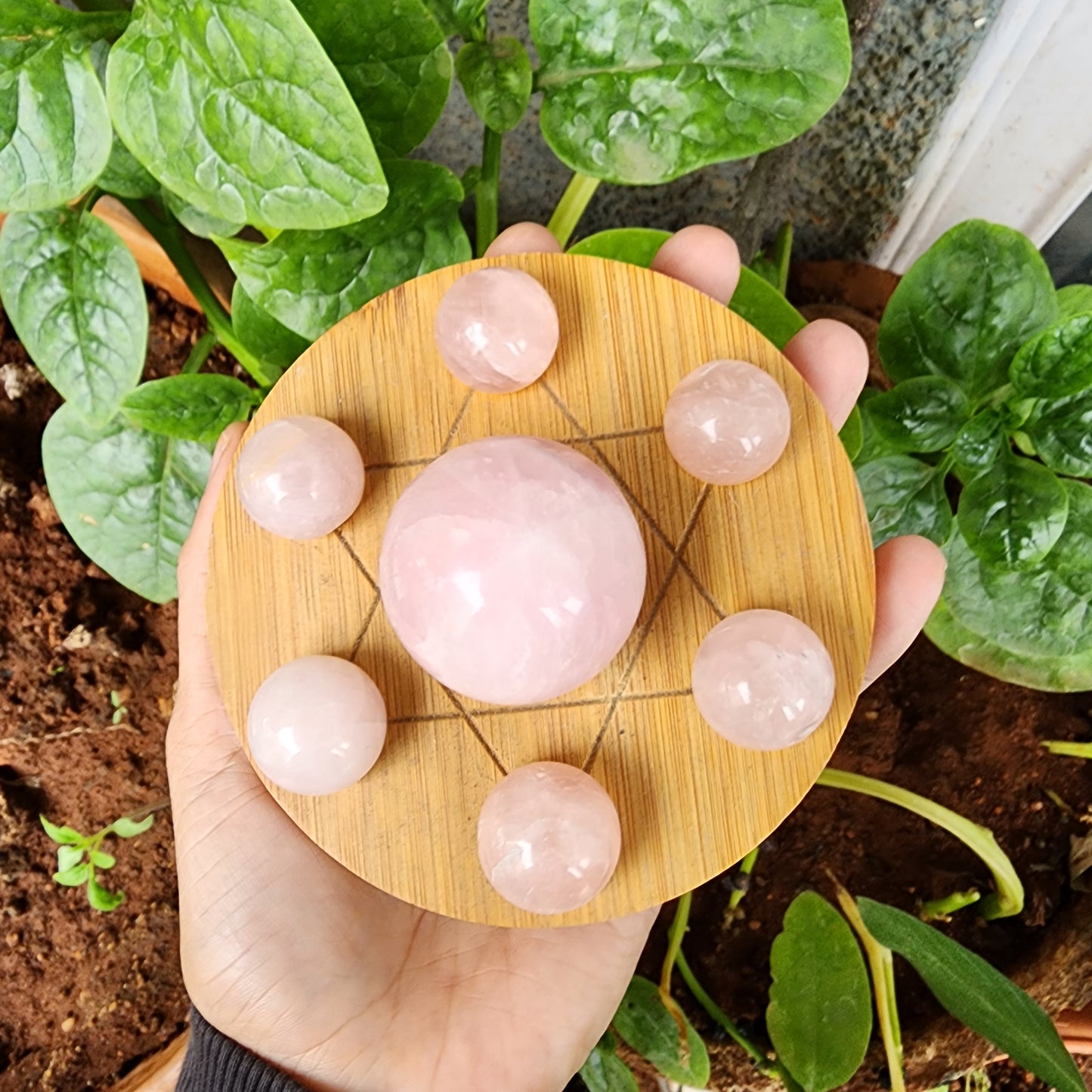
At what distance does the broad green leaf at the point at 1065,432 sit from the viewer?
0.65m

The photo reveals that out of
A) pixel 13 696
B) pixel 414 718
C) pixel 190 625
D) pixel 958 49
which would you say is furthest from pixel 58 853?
pixel 958 49

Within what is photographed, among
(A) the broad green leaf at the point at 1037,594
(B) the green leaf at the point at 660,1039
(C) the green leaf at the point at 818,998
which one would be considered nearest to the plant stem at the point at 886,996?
(C) the green leaf at the point at 818,998

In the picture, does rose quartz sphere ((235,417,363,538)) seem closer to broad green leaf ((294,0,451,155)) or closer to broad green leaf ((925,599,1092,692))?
broad green leaf ((294,0,451,155))

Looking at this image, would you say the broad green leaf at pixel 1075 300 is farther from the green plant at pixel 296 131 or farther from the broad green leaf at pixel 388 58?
the broad green leaf at pixel 388 58

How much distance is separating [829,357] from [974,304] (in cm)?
13

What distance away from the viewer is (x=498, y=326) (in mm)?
569

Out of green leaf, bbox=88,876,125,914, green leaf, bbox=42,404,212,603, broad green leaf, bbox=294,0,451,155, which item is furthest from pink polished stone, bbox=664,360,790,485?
green leaf, bbox=88,876,125,914

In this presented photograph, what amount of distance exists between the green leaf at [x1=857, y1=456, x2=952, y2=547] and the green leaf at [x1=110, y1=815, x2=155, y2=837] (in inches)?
26.0

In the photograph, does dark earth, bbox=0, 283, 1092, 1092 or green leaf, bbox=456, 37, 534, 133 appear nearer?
green leaf, bbox=456, 37, 534, 133

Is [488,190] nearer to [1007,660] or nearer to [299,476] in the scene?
[299,476]

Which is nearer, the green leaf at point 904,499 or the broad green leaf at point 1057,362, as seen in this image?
the broad green leaf at point 1057,362

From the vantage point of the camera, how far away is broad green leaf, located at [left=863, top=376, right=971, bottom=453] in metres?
0.69

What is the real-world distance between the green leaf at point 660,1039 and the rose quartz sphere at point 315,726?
1.19 feet

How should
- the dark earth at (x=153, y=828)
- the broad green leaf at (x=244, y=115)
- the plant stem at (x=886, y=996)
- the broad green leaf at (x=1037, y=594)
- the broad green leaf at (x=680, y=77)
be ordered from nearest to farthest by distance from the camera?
the broad green leaf at (x=244, y=115), the broad green leaf at (x=680, y=77), the broad green leaf at (x=1037, y=594), the plant stem at (x=886, y=996), the dark earth at (x=153, y=828)
